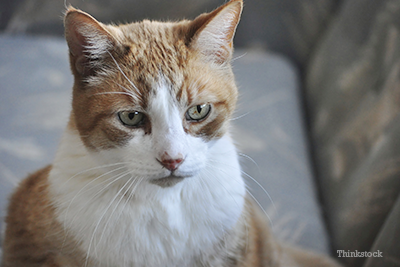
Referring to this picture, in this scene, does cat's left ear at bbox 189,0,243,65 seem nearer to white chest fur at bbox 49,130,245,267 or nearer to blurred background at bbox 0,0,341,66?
white chest fur at bbox 49,130,245,267

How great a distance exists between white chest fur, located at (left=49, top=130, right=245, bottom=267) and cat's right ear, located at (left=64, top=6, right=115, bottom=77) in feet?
0.64

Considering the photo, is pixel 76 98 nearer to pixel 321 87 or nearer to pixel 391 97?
pixel 391 97

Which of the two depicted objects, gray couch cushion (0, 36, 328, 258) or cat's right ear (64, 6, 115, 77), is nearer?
cat's right ear (64, 6, 115, 77)

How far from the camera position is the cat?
0.81m

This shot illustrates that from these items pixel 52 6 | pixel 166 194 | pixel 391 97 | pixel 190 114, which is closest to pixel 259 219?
pixel 166 194

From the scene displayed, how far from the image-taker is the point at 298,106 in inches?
76.6

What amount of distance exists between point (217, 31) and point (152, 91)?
228 mm

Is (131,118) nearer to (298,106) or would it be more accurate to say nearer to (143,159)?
(143,159)

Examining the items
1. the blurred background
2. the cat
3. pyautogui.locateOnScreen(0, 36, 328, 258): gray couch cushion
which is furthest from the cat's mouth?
the blurred background

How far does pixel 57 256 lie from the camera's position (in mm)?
926

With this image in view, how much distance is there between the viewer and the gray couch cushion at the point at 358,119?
4.13ft

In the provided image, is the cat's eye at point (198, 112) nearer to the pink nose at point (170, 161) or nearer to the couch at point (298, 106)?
the pink nose at point (170, 161)

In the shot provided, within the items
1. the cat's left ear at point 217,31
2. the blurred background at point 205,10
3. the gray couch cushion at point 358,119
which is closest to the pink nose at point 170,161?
the cat's left ear at point 217,31

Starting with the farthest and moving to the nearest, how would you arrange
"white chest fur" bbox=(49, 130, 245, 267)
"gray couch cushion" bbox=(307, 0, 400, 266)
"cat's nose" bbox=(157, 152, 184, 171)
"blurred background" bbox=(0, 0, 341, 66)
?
"blurred background" bbox=(0, 0, 341, 66)
"gray couch cushion" bbox=(307, 0, 400, 266)
"white chest fur" bbox=(49, 130, 245, 267)
"cat's nose" bbox=(157, 152, 184, 171)
